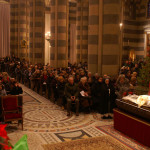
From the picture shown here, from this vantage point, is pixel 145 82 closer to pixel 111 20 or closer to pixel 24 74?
pixel 111 20

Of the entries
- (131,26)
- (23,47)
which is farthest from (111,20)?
(23,47)

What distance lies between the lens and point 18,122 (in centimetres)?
721

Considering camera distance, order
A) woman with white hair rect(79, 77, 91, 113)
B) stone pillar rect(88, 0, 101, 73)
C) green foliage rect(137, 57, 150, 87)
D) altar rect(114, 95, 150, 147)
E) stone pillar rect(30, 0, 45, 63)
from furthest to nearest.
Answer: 1. stone pillar rect(30, 0, 45, 63)
2. stone pillar rect(88, 0, 101, 73)
3. woman with white hair rect(79, 77, 91, 113)
4. green foliage rect(137, 57, 150, 87)
5. altar rect(114, 95, 150, 147)

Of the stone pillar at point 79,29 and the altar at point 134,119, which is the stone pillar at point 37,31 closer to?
the stone pillar at point 79,29

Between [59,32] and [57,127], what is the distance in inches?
464

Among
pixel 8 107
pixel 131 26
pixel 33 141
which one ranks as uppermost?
pixel 131 26

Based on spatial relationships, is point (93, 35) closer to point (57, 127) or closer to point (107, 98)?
point (107, 98)

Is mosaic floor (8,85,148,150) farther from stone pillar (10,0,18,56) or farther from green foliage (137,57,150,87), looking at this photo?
stone pillar (10,0,18,56)

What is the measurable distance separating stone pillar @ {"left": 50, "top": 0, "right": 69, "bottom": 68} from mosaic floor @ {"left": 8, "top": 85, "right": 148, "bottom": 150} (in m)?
8.98

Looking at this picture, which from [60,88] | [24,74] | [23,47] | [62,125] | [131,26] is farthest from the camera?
[23,47]

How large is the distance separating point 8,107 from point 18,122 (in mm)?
561

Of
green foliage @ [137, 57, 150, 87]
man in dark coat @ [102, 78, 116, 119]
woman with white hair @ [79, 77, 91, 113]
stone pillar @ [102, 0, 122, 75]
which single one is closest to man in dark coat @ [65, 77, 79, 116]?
woman with white hair @ [79, 77, 91, 113]

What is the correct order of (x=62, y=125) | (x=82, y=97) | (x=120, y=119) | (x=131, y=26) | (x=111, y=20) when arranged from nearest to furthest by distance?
(x=120, y=119) → (x=62, y=125) → (x=82, y=97) → (x=111, y=20) → (x=131, y=26)

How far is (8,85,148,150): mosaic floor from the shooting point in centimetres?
628
